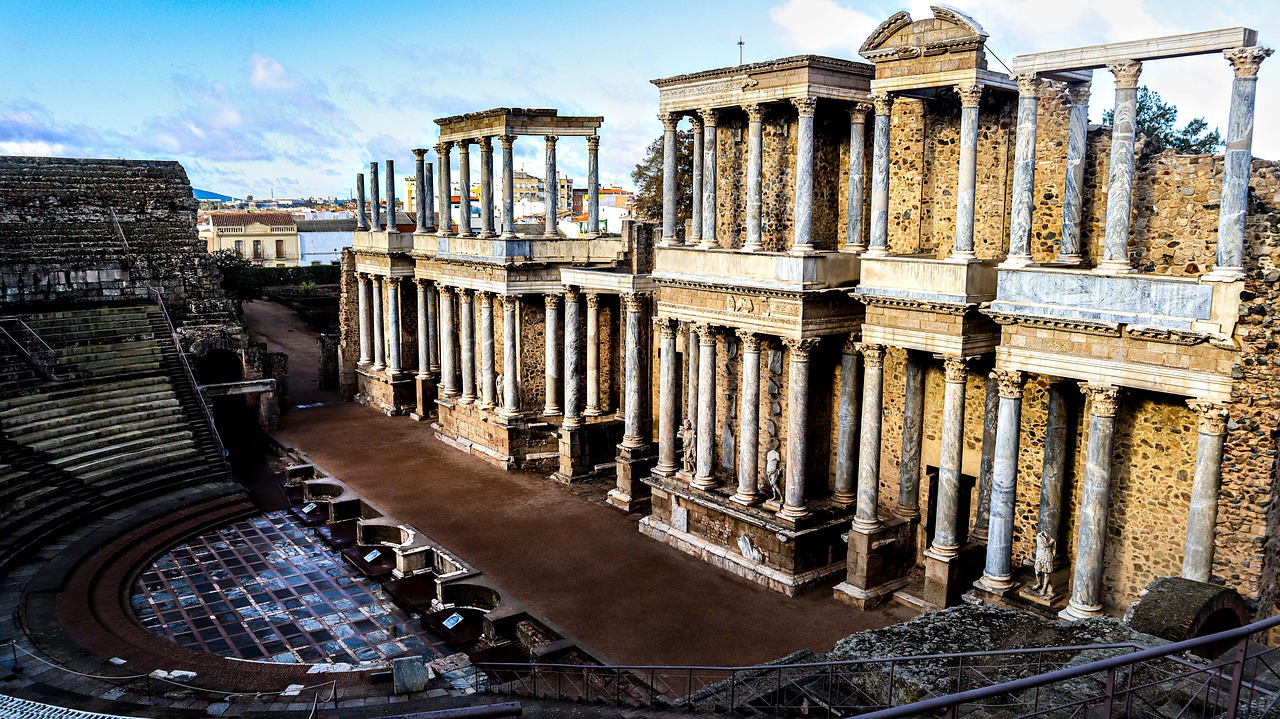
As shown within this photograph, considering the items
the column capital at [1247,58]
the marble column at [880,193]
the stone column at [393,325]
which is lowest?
the stone column at [393,325]

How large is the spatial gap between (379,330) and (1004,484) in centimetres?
2569

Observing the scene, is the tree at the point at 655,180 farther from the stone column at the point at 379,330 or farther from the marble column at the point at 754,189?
the marble column at the point at 754,189

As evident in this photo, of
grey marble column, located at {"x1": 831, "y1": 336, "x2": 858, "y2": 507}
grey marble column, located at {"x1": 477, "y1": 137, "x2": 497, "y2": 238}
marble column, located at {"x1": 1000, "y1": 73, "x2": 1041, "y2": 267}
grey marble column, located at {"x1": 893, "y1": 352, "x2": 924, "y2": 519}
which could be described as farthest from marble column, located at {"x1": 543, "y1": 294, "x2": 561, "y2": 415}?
marble column, located at {"x1": 1000, "y1": 73, "x2": 1041, "y2": 267}

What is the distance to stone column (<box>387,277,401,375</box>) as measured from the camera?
33969mm

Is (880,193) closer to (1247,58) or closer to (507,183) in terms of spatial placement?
(1247,58)

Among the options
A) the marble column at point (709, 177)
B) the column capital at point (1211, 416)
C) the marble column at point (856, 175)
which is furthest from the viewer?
the marble column at point (709, 177)

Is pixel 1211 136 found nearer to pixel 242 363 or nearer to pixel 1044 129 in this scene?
pixel 1044 129

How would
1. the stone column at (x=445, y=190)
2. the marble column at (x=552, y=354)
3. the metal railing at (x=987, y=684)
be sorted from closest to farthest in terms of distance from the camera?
the metal railing at (x=987, y=684)
the marble column at (x=552, y=354)
the stone column at (x=445, y=190)

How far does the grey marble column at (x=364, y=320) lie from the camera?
118ft

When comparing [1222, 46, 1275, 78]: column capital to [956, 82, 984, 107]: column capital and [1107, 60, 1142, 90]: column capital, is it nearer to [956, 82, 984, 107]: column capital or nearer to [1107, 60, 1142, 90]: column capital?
[1107, 60, 1142, 90]: column capital

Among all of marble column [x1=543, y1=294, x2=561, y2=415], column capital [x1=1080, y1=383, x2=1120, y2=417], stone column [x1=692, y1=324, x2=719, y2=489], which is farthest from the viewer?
marble column [x1=543, y1=294, x2=561, y2=415]

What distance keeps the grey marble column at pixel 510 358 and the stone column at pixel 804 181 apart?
1189cm

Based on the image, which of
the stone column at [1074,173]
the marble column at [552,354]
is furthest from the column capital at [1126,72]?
the marble column at [552,354]

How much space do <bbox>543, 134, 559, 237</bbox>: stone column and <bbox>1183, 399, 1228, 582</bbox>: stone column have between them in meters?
18.6
